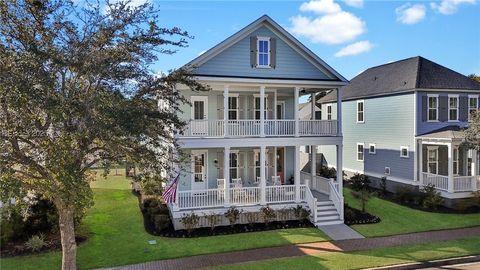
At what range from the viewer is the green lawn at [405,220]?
15.9 metres

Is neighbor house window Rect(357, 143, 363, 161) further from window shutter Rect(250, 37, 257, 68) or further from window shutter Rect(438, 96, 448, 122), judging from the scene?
window shutter Rect(250, 37, 257, 68)

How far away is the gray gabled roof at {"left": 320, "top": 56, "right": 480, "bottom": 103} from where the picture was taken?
2216 cm

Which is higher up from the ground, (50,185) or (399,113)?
(399,113)

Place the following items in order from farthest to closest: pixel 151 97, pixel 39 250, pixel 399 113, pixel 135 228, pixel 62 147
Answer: pixel 399 113, pixel 135 228, pixel 39 250, pixel 151 97, pixel 62 147

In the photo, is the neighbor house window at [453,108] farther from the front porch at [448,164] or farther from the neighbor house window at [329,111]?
the neighbor house window at [329,111]

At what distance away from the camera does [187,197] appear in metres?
16.4

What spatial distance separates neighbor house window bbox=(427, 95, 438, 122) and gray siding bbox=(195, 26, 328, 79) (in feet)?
25.5

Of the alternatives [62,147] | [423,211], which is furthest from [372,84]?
[62,147]

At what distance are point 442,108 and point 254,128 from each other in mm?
12594

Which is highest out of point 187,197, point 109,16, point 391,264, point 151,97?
point 109,16

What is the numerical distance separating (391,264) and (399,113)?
44.5 ft

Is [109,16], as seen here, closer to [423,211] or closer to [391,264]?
[391,264]

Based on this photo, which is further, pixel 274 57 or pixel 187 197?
pixel 274 57

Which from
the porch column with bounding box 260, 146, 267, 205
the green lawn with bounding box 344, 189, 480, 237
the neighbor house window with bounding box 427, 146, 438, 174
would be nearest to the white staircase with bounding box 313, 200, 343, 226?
the green lawn with bounding box 344, 189, 480, 237
